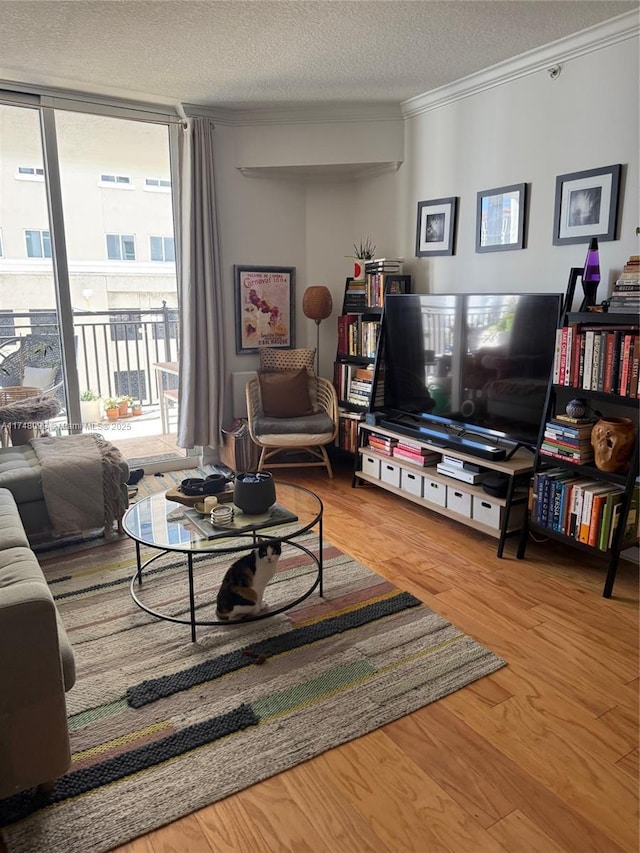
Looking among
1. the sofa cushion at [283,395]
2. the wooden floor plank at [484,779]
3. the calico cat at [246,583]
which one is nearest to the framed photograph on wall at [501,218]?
the sofa cushion at [283,395]

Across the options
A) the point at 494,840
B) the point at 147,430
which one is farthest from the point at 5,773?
the point at 147,430

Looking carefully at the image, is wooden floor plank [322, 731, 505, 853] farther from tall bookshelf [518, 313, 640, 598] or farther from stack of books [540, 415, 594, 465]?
stack of books [540, 415, 594, 465]

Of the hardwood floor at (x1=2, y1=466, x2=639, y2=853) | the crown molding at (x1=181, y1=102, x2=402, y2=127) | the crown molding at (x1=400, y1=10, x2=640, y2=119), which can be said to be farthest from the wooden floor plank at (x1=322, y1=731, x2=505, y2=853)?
the crown molding at (x1=181, y1=102, x2=402, y2=127)

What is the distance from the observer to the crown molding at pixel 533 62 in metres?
2.74

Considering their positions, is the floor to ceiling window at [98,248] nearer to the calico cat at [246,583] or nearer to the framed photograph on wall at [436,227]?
the framed photograph on wall at [436,227]

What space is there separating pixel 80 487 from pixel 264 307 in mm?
2108

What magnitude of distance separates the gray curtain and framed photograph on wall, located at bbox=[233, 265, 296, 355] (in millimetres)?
205

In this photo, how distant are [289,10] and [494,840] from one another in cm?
312

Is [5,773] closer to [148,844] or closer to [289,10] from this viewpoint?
[148,844]

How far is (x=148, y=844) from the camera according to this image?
1.48m

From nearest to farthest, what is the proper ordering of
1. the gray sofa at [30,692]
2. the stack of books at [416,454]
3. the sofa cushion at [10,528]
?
the gray sofa at [30,692], the sofa cushion at [10,528], the stack of books at [416,454]

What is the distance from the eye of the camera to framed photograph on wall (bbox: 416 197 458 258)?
12.3 feet

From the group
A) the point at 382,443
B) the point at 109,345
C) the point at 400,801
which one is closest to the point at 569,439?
the point at 382,443

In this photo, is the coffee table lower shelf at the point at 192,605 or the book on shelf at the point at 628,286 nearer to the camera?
the coffee table lower shelf at the point at 192,605
